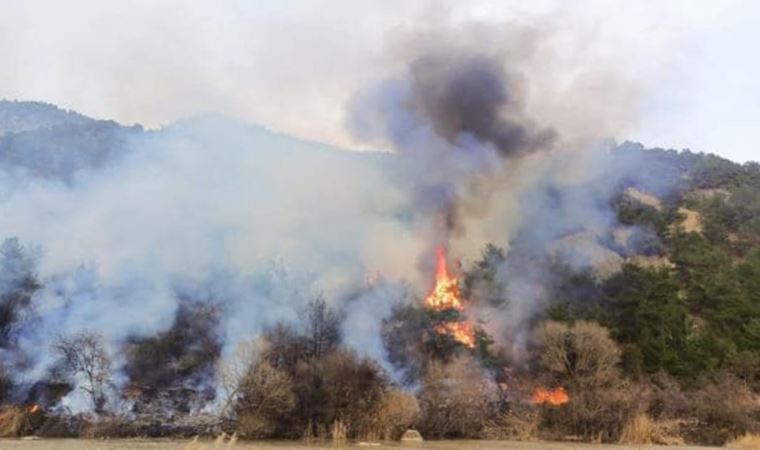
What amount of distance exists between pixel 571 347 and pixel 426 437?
1199cm

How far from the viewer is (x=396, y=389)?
147 feet

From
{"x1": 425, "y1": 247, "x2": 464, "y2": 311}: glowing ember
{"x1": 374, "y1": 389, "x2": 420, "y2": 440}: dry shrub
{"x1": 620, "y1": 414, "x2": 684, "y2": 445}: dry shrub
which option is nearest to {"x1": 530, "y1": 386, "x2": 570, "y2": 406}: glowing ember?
{"x1": 620, "y1": 414, "x2": 684, "y2": 445}: dry shrub

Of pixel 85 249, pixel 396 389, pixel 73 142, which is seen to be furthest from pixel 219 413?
pixel 73 142

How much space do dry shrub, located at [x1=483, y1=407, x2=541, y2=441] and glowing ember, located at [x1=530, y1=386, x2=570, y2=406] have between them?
3.88 feet

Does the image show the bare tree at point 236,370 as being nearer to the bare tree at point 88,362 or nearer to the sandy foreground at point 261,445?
the sandy foreground at point 261,445

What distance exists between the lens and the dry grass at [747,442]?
46844 millimetres

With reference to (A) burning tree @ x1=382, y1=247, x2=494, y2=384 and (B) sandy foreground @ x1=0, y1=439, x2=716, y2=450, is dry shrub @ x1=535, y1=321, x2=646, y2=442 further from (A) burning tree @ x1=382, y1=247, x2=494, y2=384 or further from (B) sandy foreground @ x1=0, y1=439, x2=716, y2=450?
(A) burning tree @ x1=382, y1=247, x2=494, y2=384

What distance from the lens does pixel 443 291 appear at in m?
59.2

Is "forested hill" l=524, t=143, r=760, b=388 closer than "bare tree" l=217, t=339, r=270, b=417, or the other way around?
"bare tree" l=217, t=339, r=270, b=417

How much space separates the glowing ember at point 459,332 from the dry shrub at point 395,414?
1048 cm

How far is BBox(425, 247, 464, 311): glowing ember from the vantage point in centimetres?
5750

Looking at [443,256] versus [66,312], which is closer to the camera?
[66,312]

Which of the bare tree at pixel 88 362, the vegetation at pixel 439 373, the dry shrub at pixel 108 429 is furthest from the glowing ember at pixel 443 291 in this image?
the dry shrub at pixel 108 429

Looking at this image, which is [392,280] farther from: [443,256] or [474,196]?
[474,196]
